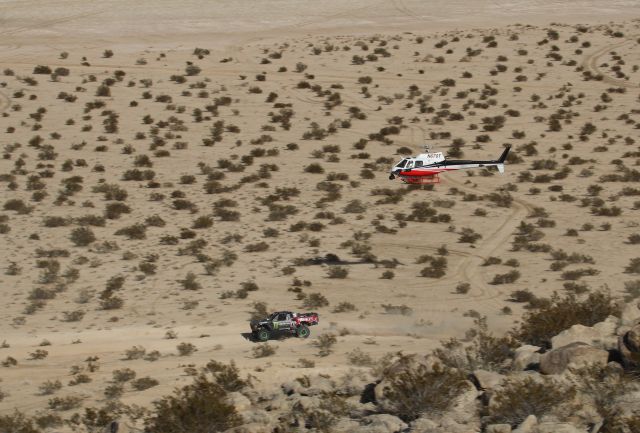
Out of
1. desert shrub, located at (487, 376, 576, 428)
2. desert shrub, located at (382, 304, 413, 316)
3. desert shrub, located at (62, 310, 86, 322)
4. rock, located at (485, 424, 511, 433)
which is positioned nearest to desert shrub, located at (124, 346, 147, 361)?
desert shrub, located at (62, 310, 86, 322)

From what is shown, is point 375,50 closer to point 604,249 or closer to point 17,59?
point 17,59

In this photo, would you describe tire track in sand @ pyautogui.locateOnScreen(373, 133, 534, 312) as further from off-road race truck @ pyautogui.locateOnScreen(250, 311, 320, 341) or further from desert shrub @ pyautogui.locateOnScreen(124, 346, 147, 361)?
desert shrub @ pyautogui.locateOnScreen(124, 346, 147, 361)

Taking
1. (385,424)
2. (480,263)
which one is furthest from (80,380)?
(480,263)

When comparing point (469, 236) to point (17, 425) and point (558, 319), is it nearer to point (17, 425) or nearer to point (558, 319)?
point (558, 319)

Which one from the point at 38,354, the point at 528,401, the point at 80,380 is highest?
the point at 528,401

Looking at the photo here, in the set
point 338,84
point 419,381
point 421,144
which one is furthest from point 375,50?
point 419,381

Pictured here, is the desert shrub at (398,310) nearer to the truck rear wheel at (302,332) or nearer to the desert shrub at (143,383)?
the truck rear wheel at (302,332)
